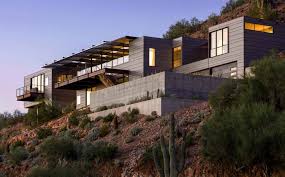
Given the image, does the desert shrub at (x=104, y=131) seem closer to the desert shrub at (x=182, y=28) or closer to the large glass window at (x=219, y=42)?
the large glass window at (x=219, y=42)

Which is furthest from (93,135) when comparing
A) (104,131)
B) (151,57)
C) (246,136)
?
(151,57)

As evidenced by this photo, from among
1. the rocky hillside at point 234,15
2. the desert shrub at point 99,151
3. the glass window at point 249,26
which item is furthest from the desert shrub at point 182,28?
the desert shrub at point 99,151

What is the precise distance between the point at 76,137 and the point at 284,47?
20.7 metres

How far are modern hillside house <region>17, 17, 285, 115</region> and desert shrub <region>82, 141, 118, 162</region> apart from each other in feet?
16.1

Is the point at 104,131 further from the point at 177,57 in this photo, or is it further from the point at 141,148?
the point at 177,57

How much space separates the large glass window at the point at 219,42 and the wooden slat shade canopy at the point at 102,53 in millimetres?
7723

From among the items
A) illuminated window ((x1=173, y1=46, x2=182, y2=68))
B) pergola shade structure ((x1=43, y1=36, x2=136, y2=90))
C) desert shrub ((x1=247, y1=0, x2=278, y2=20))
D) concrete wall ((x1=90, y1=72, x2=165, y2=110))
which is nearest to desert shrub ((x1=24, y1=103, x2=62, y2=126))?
pergola shade structure ((x1=43, y1=36, x2=136, y2=90))

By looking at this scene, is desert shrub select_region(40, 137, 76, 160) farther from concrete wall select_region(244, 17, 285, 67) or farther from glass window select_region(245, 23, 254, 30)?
glass window select_region(245, 23, 254, 30)

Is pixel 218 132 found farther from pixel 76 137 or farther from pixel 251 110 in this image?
pixel 76 137

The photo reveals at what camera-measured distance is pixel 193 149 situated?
115 feet

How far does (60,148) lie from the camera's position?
1647 inches

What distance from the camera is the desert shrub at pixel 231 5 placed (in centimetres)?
10169

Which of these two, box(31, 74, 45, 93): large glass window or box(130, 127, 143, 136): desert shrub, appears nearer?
box(130, 127, 143, 136): desert shrub

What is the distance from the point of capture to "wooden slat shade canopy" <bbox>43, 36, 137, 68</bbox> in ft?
205
